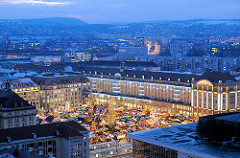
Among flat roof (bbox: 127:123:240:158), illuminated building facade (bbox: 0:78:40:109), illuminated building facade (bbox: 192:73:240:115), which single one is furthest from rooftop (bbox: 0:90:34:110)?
illuminated building facade (bbox: 192:73:240:115)

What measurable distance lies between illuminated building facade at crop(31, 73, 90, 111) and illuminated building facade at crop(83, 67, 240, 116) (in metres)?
5.15

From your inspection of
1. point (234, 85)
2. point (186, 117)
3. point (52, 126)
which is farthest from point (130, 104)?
point (52, 126)

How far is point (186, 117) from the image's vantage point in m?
69.5

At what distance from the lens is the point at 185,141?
35.2 m

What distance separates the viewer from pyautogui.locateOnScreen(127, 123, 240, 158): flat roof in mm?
32375

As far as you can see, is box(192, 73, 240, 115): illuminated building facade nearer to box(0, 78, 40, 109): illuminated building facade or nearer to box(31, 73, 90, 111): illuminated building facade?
box(31, 73, 90, 111): illuminated building facade

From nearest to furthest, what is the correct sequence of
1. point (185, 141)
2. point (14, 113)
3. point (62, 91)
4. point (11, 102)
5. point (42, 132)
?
point (185, 141) → point (42, 132) → point (14, 113) → point (11, 102) → point (62, 91)

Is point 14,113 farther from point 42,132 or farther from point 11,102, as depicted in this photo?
point 42,132

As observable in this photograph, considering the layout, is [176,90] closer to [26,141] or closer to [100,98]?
[100,98]

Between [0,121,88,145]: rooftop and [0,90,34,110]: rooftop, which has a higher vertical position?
[0,90,34,110]: rooftop

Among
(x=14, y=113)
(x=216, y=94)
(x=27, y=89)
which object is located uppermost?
(x=27, y=89)

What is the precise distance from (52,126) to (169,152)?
10539 mm

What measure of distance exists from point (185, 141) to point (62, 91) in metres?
44.4

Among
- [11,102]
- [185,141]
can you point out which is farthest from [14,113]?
[185,141]
